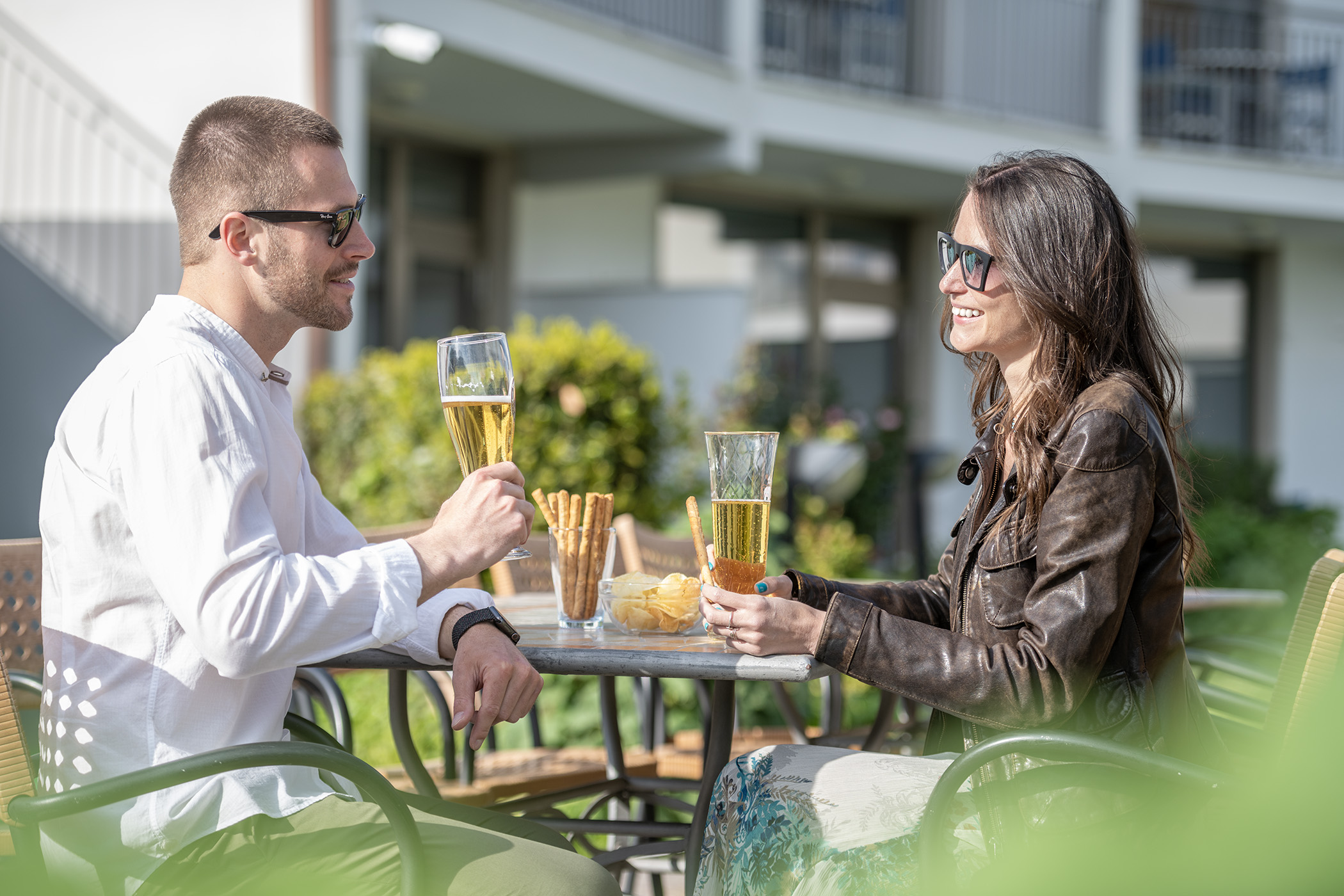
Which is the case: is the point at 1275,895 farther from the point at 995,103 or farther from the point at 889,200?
the point at 889,200

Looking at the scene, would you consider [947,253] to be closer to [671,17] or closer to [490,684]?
[490,684]

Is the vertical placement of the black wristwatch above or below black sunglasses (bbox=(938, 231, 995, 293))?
below

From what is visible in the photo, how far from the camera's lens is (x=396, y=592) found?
1697 mm

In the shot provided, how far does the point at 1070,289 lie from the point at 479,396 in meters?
0.93

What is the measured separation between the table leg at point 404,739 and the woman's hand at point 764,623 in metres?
0.96

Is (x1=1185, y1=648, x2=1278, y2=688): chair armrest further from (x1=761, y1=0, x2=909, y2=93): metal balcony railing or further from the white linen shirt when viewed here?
(x1=761, y1=0, x2=909, y2=93): metal balcony railing

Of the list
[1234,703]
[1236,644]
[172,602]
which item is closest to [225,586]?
[172,602]

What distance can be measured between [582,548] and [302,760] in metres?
0.79

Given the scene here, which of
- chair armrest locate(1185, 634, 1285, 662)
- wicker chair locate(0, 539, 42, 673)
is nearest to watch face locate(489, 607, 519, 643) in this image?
wicker chair locate(0, 539, 42, 673)

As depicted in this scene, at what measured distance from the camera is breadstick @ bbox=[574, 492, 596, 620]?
89.8 inches

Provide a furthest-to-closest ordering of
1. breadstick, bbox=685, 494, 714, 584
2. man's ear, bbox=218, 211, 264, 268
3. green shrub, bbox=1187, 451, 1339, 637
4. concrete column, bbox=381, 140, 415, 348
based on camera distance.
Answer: concrete column, bbox=381, 140, 415, 348
green shrub, bbox=1187, 451, 1339, 637
breadstick, bbox=685, 494, 714, 584
man's ear, bbox=218, 211, 264, 268

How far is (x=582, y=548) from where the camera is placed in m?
2.28

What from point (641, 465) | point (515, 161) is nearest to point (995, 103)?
point (515, 161)

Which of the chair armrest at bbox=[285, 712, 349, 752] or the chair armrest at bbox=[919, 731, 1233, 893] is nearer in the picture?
the chair armrest at bbox=[919, 731, 1233, 893]
